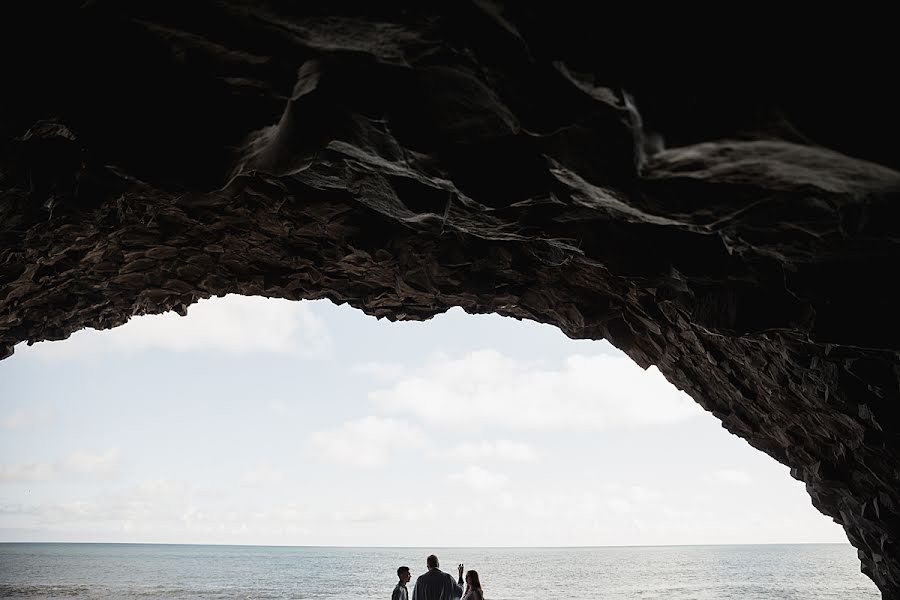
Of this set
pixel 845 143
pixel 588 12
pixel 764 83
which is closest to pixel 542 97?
pixel 588 12

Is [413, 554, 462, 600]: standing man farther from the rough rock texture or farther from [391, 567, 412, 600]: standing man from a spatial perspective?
the rough rock texture

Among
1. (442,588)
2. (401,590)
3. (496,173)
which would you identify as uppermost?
(496,173)

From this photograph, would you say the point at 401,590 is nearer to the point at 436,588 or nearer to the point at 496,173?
the point at 436,588

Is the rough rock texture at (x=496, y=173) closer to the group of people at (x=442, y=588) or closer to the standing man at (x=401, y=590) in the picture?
the group of people at (x=442, y=588)

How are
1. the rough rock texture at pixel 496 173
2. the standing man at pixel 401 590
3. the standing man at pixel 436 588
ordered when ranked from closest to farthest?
the rough rock texture at pixel 496 173 < the standing man at pixel 436 588 < the standing man at pixel 401 590

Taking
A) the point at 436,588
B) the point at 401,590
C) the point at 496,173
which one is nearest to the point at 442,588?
the point at 436,588

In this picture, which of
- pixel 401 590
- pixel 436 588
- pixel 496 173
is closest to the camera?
pixel 496 173

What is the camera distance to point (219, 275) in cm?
1181

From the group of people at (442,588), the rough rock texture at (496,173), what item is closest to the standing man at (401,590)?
the group of people at (442,588)

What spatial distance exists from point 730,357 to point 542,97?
6.69 metres

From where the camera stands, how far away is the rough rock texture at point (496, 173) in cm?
413

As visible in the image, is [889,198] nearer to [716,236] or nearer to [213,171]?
[716,236]

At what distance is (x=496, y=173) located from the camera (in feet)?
20.5

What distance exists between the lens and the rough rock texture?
4129 millimetres
